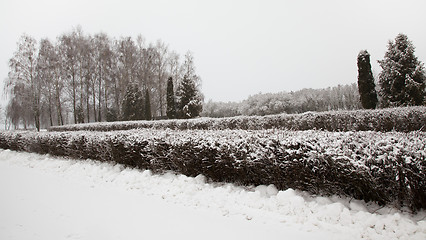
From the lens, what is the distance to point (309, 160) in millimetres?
3920

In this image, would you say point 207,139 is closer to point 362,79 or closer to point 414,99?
point 362,79

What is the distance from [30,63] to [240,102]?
74.6m

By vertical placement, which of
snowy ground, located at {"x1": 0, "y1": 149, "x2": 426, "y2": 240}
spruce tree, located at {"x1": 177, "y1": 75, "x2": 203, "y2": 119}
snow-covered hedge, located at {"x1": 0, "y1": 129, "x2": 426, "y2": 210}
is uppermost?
spruce tree, located at {"x1": 177, "y1": 75, "x2": 203, "y2": 119}

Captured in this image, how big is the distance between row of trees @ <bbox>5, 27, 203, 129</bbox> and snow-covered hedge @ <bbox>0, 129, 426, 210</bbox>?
22698 mm

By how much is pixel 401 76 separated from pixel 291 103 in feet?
180

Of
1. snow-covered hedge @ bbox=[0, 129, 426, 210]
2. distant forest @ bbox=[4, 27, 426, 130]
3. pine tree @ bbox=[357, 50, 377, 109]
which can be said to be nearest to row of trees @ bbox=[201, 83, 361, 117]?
distant forest @ bbox=[4, 27, 426, 130]

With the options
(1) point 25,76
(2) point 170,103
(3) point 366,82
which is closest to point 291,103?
(3) point 366,82

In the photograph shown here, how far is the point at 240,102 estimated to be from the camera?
95625 millimetres

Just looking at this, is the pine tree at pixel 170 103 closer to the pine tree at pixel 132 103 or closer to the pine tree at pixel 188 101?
the pine tree at pixel 188 101

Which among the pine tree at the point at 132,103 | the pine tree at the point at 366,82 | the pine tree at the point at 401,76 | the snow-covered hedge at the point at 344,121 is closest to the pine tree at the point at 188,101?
the pine tree at the point at 132,103

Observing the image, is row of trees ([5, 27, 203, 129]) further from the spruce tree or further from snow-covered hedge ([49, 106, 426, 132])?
snow-covered hedge ([49, 106, 426, 132])

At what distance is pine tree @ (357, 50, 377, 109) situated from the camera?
23.0m

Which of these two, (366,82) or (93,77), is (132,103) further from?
(366,82)

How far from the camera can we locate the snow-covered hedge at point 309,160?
3.22m
